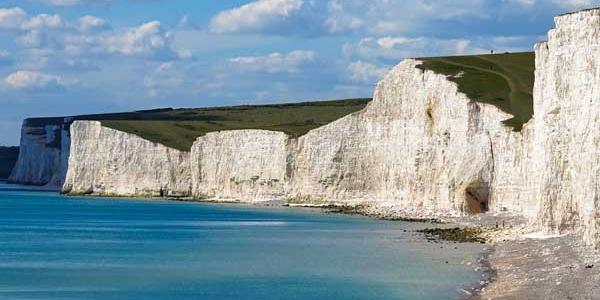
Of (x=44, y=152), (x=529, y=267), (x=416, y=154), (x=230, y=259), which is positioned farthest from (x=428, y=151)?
(x=44, y=152)

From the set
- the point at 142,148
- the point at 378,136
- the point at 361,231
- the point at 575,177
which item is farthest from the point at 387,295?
the point at 142,148

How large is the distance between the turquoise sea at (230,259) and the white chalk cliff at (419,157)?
4119mm

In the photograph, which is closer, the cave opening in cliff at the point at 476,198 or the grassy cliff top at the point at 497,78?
the cave opening in cliff at the point at 476,198

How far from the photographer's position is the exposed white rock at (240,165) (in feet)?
274

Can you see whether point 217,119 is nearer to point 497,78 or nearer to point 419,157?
point 419,157

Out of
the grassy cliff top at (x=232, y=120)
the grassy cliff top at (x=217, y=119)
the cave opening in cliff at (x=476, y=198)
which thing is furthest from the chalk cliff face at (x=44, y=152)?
the cave opening in cliff at (x=476, y=198)

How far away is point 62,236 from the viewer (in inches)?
2032

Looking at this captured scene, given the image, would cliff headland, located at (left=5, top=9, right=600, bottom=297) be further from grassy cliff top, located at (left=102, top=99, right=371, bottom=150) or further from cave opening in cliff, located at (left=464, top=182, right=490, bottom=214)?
grassy cliff top, located at (left=102, top=99, right=371, bottom=150)

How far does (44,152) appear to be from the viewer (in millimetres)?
139250

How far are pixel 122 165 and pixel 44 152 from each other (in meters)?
43.5

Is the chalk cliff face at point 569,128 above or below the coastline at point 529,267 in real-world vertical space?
above

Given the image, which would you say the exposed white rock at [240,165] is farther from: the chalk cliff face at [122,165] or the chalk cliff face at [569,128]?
the chalk cliff face at [569,128]

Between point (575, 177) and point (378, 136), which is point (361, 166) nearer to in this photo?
point (378, 136)

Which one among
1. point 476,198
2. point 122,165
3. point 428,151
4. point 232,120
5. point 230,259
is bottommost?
point 230,259
